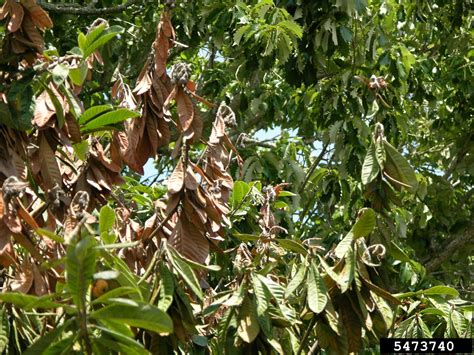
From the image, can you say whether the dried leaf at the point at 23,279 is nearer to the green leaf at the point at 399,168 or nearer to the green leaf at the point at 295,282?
the green leaf at the point at 295,282

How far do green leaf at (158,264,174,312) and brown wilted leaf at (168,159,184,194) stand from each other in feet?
0.78

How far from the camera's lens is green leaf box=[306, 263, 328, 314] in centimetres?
201

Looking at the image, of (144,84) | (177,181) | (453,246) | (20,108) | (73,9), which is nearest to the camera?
(177,181)

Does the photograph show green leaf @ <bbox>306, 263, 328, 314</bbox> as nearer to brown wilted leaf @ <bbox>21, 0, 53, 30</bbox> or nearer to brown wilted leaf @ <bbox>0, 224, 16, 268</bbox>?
brown wilted leaf @ <bbox>0, 224, 16, 268</bbox>

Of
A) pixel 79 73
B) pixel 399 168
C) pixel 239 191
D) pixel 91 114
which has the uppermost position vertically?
pixel 79 73

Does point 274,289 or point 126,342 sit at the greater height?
point 126,342

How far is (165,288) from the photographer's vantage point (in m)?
1.89

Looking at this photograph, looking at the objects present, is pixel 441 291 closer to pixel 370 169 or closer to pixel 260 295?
pixel 370 169

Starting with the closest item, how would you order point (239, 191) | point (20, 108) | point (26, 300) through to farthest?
point (26, 300)
point (20, 108)
point (239, 191)

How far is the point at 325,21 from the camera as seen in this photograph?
4465 mm

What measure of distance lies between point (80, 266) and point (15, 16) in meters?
0.99

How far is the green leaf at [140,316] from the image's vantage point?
5.03ft

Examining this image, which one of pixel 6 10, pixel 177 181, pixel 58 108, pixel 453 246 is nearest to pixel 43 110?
pixel 58 108

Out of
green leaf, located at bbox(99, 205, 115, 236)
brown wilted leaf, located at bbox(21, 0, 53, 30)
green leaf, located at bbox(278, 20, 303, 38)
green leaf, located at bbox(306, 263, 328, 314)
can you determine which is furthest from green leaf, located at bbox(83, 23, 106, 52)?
green leaf, located at bbox(278, 20, 303, 38)
